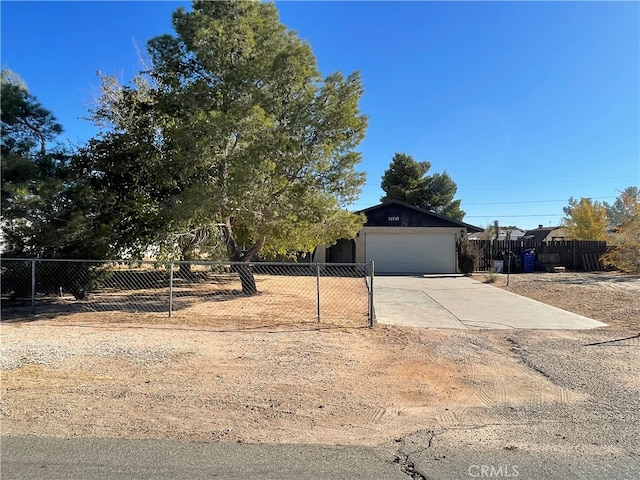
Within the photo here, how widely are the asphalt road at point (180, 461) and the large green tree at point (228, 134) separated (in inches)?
294

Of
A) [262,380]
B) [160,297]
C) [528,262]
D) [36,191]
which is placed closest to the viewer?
[262,380]

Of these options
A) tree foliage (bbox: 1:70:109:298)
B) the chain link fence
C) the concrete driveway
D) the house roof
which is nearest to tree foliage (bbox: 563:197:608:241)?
the house roof

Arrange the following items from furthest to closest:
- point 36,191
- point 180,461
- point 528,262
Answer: point 528,262 → point 36,191 → point 180,461

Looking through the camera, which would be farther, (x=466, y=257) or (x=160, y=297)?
(x=466, y=257)

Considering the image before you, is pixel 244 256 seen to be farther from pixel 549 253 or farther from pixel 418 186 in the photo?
pixel 418 186

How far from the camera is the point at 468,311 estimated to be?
1123 centimetres

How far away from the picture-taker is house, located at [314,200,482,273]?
Answer: 83.6ft

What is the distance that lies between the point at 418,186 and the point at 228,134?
3516cm

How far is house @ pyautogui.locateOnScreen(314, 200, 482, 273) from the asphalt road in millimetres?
22092

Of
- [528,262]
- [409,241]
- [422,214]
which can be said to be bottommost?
[528,262]

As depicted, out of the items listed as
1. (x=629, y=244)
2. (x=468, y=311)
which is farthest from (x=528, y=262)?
(x=468, y=311)

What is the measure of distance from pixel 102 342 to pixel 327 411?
14.7 feet

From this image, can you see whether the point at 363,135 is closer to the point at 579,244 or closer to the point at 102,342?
the point at 102,342

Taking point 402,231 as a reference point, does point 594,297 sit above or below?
below
